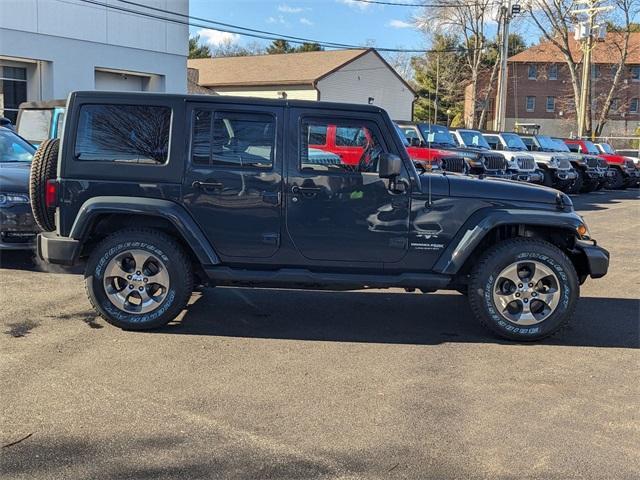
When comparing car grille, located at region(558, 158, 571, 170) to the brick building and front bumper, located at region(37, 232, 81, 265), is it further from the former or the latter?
the brick building

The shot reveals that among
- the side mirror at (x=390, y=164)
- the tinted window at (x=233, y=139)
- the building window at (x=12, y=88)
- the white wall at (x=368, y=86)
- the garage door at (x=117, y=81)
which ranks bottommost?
the side mirror at (x=390, y=164)

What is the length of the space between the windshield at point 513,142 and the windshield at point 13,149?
15.1 metres

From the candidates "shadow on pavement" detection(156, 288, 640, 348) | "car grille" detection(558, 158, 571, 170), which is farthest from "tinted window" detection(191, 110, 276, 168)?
"car grille" detection(558, 158, 571, 170)

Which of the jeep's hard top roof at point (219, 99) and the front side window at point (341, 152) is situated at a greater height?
the jeep's hard top roof at point (219, 99)

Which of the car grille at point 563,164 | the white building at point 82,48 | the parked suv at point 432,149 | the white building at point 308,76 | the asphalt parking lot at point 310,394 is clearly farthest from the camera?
the white building at point 308,76

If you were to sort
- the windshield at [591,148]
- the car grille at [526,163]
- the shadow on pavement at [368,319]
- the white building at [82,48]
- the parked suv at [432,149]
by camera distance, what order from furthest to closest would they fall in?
the windshield at [591,148], the white building at [82,48], the car grille at [526,163], the parked suv at [432,149], the shadow on pavement at [368,319]

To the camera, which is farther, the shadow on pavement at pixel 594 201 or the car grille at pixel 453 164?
the shadow on pavement at pixel 594 201

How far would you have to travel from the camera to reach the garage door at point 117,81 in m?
25.5

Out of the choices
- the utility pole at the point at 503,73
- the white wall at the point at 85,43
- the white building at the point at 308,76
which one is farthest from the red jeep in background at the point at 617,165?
the white wall at the point at 85,43

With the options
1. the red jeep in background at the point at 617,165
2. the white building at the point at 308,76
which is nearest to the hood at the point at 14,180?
the red jeep in background at the point at 617,165

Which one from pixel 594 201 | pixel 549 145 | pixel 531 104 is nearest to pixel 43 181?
pixel 594 201

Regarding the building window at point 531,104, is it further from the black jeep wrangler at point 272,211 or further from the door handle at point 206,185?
the door handle at point 206,185

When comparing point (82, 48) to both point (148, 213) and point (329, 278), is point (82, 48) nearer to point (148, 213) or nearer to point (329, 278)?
point (148, 213)

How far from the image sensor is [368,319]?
6.05 metres
